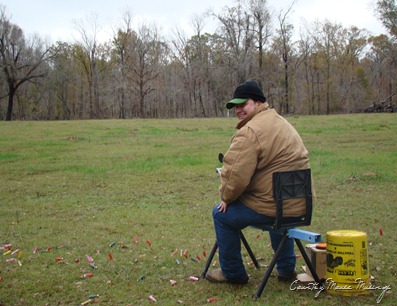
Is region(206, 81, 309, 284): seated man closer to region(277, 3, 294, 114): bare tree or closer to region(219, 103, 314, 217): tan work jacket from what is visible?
region(219, 103, 314, 217): tan work jacket

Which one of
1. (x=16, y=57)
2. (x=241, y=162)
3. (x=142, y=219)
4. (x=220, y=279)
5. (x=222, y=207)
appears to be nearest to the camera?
(x=241, y=162)

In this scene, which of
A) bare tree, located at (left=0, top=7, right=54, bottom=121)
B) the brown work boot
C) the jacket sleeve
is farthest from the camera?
bare tree, located at (left=0, top=7, right=54, bottom=121)

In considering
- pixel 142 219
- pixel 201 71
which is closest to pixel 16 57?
pixel 201 71

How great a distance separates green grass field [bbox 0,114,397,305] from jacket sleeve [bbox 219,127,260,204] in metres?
1.12

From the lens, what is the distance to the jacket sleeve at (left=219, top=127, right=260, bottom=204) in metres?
4.36

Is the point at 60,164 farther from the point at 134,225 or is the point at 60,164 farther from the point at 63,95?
the point at 63,95

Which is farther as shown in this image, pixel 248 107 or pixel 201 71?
pixel 201 71

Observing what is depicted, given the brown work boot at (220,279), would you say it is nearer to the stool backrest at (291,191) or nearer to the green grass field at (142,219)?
the green grass field at (142,219)

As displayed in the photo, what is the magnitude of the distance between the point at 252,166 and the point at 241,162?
0.11 metres

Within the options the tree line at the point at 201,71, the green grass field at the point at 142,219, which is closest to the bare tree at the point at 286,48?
the tree line at the point at 201,71

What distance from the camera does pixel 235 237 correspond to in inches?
187

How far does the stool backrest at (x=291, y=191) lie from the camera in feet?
14.4

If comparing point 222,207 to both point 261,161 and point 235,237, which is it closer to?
point 235,237

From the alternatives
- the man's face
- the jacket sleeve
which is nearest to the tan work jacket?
the jacket sleeve
